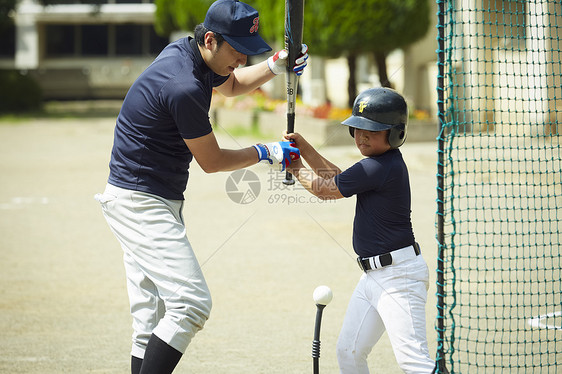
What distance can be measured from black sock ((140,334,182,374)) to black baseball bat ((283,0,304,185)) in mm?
1309

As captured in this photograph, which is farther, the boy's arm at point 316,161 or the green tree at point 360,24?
the green tree at point 360,24

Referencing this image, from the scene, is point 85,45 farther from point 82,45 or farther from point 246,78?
point 246,78

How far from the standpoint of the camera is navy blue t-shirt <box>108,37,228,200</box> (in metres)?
3.46

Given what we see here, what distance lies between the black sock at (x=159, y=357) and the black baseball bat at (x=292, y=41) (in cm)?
131

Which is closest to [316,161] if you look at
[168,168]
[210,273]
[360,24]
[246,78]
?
[168,168]

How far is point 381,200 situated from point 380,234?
0.17 meters

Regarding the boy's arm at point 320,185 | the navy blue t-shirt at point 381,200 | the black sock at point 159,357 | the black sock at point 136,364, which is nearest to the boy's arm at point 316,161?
the boy's arm at point 320,185

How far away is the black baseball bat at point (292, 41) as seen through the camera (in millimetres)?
4285

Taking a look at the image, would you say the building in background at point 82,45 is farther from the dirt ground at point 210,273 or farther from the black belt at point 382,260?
the black belt at point 382,260

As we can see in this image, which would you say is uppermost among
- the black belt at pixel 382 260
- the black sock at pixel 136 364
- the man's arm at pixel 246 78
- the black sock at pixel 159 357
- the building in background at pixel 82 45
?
the building in background at pixel 82 45

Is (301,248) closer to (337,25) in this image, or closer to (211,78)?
(211,78)

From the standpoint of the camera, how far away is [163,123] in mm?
3559

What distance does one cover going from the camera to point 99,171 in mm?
12578

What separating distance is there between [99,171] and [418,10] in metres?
7.54
